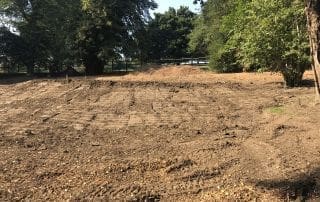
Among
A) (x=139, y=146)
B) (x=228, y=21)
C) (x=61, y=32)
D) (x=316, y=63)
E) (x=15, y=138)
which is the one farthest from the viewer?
(x=61, y=32)

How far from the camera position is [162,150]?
9789 mm

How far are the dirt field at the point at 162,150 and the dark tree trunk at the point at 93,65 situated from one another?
26411 millimetres

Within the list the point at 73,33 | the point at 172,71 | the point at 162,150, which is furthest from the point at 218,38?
the point at 162,150

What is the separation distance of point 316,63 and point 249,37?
15.2 metres

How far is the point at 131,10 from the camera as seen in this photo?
45.0 m

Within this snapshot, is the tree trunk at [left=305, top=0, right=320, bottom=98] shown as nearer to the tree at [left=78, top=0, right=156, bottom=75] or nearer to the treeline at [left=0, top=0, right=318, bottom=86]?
the treeline at [left=0, top=0, right=318, bottom=86]

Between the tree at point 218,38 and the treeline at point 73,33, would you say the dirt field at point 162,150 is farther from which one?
the treeline at point 73,33

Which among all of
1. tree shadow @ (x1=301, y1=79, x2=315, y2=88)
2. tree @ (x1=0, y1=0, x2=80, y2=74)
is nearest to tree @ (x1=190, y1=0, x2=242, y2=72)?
tree @ (x1=0, y1=0, x2=80, y2=74)

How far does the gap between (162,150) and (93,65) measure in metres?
37.0

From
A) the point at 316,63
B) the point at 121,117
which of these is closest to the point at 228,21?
the point at 121,117

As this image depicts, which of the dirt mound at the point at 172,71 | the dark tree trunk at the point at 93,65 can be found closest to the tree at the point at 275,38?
the dirt mound at the point at 172,71

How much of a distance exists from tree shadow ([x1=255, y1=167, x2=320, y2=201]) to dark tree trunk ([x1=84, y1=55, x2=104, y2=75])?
38.9 metres

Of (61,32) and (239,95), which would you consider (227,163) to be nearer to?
(239,95)

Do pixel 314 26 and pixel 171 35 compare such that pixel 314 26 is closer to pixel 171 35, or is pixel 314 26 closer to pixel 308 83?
pixel 308 83
